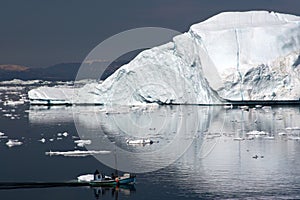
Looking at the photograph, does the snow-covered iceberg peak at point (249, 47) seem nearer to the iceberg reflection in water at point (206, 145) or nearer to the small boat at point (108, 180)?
the iceberg reflection in water at point (206, 145)

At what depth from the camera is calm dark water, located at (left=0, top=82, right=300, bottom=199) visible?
49.6 ft

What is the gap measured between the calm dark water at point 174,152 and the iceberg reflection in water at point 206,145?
3cm

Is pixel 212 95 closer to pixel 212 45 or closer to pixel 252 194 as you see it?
pixel 212 45

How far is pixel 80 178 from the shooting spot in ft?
52.6

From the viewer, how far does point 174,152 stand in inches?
818

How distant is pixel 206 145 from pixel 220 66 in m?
14.0

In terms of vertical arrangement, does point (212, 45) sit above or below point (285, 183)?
above

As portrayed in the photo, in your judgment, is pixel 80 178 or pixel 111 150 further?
pixel 111 150

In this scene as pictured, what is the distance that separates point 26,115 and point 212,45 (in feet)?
39.9

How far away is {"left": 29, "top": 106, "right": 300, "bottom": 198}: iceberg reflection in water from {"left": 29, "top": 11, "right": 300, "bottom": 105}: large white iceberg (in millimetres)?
1259

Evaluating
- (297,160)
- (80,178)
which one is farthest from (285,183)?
(80,178)

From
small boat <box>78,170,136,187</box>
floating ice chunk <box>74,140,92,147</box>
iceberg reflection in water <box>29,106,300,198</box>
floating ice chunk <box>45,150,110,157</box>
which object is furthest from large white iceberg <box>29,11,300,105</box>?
small boat <box>78,170,136,187</box>

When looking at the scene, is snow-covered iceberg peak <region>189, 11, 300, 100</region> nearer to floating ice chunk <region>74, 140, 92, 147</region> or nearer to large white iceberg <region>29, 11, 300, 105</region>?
large white iceberg <region>29, 11, 300, 105</region>

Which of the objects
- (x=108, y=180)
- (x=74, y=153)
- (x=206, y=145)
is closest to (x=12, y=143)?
(x=74, y=153)
